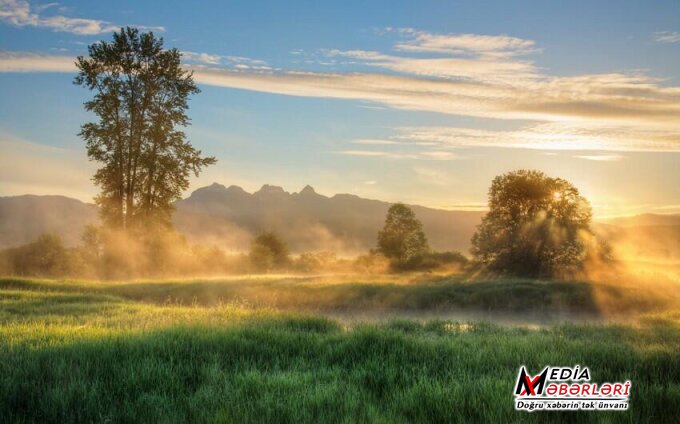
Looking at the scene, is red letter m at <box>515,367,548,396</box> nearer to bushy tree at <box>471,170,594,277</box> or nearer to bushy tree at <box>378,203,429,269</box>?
bushy tree at <box>471,170,594,277</box>

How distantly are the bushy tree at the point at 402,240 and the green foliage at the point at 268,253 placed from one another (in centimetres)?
1474

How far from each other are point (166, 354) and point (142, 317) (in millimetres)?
5377

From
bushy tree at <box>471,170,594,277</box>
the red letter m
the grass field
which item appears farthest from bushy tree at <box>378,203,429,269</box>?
the red letter m

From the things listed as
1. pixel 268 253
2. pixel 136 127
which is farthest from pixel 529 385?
pixel 268 253

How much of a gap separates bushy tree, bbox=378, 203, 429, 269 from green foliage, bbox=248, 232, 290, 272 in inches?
580

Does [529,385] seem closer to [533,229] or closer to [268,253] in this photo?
[533,229]

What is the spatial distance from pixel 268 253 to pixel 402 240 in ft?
58.8

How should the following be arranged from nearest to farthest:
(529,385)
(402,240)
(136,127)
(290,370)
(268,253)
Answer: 1. (529,385)
2. (290,370)
3. (136,127)
4. (402,240)
5. (268,253)

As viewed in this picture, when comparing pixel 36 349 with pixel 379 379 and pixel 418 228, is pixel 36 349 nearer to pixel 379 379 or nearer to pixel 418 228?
pixel 379 379

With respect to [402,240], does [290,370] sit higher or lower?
lower

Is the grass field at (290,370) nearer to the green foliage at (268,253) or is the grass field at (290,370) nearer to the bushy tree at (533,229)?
the bushy tree at (533,229)

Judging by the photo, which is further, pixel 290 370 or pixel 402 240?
pixel 402 240

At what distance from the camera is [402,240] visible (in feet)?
166

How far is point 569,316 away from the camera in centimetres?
2244
